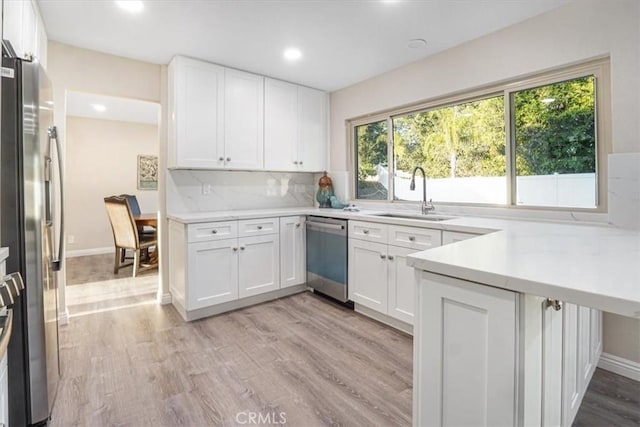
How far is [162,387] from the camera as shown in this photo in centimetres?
187

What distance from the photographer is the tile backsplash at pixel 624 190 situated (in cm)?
186

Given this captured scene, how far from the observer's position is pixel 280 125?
360 cm

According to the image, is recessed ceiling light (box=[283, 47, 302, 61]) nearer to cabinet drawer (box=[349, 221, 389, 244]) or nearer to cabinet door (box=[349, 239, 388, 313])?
cabinet drawer (box=[349, 221, 389, 244])

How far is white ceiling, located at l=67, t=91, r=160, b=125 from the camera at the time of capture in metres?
4.57

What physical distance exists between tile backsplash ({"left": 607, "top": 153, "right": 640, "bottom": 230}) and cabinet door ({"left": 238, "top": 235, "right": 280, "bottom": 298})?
8.44ft

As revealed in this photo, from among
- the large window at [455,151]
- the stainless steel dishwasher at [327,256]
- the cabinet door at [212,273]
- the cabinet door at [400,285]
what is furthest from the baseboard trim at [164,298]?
the large window at [455,151]

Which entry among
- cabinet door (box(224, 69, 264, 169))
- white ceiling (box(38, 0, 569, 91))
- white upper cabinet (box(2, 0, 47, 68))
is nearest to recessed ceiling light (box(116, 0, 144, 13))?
white ceiling (box(38, 0, 569, 91))

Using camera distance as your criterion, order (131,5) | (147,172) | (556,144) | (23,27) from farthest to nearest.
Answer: (147,172) → (556,144) → (131,5) → (23,27)

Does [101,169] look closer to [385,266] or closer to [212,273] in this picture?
[212,273]

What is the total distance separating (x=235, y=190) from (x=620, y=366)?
11.2ft

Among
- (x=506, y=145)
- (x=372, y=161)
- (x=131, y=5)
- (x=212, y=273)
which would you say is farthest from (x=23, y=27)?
(x=506, y=145)

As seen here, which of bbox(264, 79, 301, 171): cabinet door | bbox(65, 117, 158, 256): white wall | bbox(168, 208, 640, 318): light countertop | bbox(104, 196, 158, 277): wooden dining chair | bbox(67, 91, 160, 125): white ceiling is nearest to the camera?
bbox(168, 208, 640, 318): light countertop

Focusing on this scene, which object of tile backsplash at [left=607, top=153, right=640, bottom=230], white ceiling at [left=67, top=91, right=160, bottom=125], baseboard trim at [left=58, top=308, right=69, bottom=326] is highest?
white ceiling at [left=67, top=91, right=160, bottom=125]

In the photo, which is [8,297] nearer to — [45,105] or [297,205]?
[45,105]
